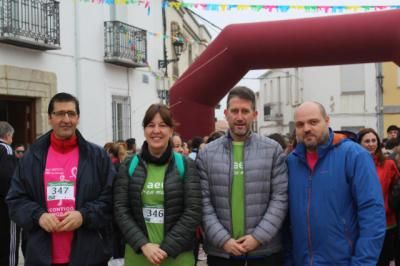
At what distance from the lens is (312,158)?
3541 millimetres

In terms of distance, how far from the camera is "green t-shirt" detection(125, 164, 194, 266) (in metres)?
3.57

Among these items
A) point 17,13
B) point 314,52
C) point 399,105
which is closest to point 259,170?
point 314,52

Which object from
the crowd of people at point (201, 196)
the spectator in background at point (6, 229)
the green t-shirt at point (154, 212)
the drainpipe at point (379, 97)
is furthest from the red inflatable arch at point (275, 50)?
the drainpipe at point (379, 97)

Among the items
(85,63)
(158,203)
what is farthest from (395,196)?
(85,63)

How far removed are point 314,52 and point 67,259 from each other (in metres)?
6.94

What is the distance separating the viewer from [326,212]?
338 cm

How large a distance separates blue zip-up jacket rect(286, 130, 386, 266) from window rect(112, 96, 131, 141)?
35.4 ft

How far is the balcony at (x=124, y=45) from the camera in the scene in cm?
1326

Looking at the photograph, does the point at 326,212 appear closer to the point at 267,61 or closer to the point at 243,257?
the point at 243,257

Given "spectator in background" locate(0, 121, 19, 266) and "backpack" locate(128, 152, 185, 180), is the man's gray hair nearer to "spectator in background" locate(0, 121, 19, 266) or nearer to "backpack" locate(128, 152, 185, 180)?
"spectator in background" locate(0, 121, 19, 266)

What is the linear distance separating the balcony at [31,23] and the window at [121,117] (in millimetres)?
3126

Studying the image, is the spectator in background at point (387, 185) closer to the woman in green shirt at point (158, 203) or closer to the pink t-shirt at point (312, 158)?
the pink t-shirt at point (312, 158)

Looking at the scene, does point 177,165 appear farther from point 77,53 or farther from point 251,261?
point 77,53

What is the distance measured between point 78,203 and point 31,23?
788cm
